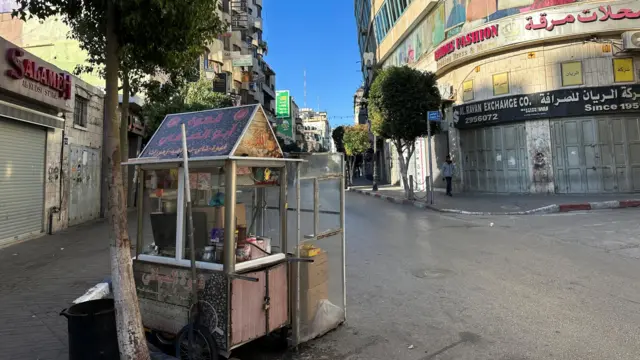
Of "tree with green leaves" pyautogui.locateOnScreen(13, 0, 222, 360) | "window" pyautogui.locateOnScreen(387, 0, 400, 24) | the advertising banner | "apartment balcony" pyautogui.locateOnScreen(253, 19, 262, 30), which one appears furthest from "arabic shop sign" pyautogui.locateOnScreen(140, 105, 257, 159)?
the advertising banner

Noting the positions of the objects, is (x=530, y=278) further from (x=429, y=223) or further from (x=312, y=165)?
(x=429, y=223)

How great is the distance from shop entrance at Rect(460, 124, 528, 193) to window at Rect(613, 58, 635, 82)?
4.11 meters

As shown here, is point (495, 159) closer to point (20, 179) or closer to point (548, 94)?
point (548, 94)

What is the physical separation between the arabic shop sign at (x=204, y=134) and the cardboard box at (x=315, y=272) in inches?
53.0

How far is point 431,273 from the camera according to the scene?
6.18m

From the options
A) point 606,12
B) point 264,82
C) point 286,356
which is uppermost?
point 264,82

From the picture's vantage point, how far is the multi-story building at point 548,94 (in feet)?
55.2

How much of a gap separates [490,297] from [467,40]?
17721 millimetres

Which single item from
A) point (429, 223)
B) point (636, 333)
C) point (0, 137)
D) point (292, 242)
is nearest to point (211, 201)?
point (292, 242)

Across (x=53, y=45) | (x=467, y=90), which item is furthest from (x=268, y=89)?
(x=467, y=90)

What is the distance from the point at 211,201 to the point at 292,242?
877 mm

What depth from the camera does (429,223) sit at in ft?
38.4

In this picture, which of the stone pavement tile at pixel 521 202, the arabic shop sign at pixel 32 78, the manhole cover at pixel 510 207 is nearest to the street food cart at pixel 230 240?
the arabic shop sign at pixel 32 78

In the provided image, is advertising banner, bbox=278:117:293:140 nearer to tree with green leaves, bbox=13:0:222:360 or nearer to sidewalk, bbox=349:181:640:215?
sidewalk, bbox=349:181:640:215
